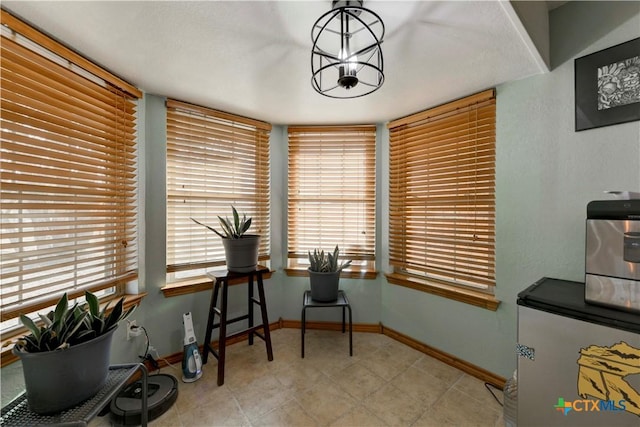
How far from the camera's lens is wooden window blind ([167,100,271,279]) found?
2031 mm

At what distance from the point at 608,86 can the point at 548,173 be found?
49cm

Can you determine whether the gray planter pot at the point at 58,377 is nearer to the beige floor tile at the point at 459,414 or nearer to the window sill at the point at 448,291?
the beige floor tile at the point at 459,414

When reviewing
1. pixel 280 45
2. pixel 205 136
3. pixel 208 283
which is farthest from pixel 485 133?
pixel 208 283

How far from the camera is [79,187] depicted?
1.47 m

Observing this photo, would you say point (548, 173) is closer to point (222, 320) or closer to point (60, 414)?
point (222, 320)

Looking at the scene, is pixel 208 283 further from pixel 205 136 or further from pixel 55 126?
pixel 55 126

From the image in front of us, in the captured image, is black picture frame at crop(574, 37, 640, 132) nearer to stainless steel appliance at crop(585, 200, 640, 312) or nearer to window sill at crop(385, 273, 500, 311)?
stainless steel appliance at crop(585, 200, 640, 312)

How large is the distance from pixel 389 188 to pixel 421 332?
1326mm

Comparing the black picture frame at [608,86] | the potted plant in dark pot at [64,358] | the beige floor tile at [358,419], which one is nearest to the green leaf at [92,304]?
the potted plant in dark pot at [64,358]

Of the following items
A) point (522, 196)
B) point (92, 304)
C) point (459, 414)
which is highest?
point (522, 196)

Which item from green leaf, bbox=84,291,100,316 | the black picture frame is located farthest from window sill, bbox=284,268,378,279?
the black picture frame

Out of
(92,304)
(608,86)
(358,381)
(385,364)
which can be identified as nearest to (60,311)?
(92,304)

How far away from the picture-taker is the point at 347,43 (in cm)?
104

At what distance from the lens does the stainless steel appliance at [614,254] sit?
1.03 metres
